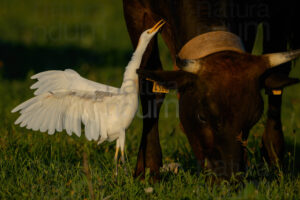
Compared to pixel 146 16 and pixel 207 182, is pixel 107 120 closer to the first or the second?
pixel 207 182

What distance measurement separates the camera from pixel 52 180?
14.5ft

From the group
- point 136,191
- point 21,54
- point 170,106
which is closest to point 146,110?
point 136,191

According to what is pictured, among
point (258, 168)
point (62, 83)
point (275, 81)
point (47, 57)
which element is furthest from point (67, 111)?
point (47, 57)

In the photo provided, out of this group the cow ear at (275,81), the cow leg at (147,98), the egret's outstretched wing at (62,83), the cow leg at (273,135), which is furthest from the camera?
the cow leg at (273,135)

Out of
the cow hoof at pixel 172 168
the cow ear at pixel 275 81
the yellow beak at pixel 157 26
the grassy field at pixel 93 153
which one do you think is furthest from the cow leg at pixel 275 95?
the cow ear at pixel 275 81

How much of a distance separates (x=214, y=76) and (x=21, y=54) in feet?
29.0

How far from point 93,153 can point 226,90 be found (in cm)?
204

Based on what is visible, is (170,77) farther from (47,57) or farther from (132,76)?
(47,57)

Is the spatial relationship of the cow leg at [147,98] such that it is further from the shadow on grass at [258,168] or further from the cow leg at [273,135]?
the cow leg at [273,135]

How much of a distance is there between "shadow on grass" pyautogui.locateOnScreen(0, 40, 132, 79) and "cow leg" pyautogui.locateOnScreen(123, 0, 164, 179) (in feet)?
18.0

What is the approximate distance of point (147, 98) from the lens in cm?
567

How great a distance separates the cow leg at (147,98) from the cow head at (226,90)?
128cm

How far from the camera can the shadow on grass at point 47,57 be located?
36.9 ft

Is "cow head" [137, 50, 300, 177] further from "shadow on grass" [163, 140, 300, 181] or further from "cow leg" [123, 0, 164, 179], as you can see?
"cow leg" [123, 0, 164, 179]
